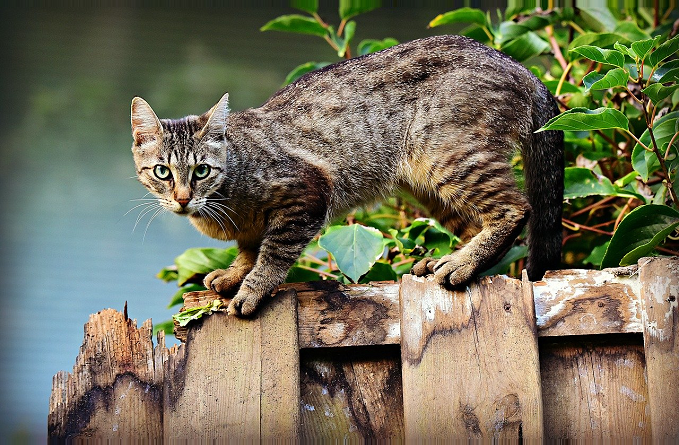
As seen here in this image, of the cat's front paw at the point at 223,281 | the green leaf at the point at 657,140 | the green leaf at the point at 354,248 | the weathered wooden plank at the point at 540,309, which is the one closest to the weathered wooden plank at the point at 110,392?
the weathered wooden plank at the point at 540,309

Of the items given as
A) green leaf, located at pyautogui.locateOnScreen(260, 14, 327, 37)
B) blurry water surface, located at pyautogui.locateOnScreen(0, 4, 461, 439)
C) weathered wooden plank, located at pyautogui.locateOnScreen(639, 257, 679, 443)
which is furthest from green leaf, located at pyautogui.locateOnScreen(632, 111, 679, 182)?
blurry water surface, located at pyautogui.locateOnScreen(0, 4, 461, 439)

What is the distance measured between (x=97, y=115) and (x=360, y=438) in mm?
3640

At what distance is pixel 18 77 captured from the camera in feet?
16.5

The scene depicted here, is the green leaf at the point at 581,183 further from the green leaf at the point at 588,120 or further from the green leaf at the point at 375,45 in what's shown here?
the green leaf at the point at 375,45

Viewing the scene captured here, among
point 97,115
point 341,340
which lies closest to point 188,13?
point 97,115

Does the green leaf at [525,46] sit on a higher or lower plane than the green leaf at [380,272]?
higher

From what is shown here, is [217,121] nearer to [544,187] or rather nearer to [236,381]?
[236,381]

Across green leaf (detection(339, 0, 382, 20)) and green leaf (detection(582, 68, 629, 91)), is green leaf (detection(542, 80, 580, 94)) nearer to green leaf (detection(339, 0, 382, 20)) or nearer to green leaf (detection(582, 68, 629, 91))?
green leaf (detection(339, 0, 382, 20))

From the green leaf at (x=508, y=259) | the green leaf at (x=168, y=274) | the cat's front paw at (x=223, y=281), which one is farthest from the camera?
the green leaf at (x=168, y=274)

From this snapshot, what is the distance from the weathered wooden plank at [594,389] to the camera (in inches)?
90.4

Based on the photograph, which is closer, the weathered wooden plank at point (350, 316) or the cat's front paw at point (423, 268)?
the weathered wooden plank at point (350, 316)

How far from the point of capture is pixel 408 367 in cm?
230

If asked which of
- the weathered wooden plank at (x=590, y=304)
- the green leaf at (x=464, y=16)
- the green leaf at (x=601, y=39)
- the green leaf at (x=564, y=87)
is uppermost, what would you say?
the green leaf at (x=464, y=16)

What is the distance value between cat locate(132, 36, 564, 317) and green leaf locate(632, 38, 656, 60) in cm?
73
